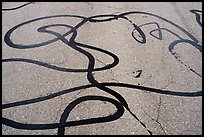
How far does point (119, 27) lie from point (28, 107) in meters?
2.61

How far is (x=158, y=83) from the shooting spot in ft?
12.0

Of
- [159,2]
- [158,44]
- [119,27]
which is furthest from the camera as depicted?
[159,2]

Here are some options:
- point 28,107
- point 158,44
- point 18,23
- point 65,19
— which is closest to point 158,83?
point 158,44

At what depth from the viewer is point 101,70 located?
3906mm

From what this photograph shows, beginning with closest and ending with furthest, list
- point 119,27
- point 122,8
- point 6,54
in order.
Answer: point 6,54 → point 119,27 → point 122,8

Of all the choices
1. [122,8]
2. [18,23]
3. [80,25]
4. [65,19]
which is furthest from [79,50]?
[122,8]

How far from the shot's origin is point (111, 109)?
322 cm

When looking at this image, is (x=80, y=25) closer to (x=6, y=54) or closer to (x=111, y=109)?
(x=6, y=54)

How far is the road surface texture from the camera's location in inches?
121

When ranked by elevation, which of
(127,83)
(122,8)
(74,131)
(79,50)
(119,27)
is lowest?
(74,131)

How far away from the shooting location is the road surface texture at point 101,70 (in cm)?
307

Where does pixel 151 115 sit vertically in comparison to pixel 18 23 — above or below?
below

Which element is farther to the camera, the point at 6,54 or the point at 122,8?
the point at 122,8

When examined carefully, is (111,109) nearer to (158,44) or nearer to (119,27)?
(158,44)
